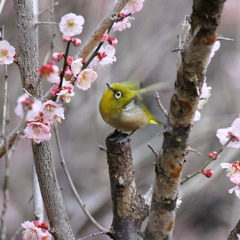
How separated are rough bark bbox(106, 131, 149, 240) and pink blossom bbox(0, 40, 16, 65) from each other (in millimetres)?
681

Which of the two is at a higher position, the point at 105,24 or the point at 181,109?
the point at 105,24

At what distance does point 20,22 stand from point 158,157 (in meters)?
1.07

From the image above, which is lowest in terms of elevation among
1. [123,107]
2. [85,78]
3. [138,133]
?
[85,78]

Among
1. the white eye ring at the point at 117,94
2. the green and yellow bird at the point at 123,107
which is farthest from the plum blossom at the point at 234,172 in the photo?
the white eye ring at the point at 117,94

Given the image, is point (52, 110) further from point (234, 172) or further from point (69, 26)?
point (234, 172)

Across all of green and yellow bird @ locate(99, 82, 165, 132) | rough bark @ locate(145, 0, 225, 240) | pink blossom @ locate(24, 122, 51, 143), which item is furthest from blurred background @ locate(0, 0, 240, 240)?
rough bark @ locate(145, 0, 225, 240)

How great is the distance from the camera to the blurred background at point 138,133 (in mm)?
5227

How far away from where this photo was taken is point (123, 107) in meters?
3.20

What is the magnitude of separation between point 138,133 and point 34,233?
406cm

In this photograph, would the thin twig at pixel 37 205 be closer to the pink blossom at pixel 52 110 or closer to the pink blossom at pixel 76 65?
the pink blossom at pixel 52 110

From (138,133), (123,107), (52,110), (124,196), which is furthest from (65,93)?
(138,133)

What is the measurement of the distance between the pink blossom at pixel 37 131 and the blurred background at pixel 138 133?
2.32 metres

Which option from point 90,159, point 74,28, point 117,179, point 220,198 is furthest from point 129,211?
point 220,198

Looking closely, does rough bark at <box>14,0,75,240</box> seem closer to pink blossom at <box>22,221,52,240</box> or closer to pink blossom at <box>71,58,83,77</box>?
pink blossom at <box>22,221,52,240</box>
